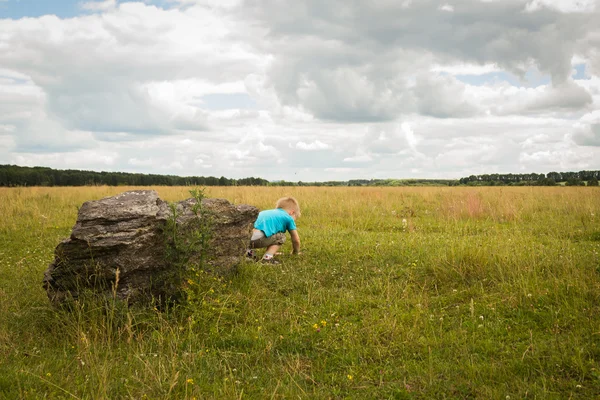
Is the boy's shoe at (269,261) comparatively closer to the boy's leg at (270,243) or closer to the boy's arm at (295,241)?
the boy's leg at (270,243)

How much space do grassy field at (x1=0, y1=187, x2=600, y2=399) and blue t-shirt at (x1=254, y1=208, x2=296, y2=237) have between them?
77 centimetres

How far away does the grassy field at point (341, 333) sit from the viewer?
14.4 feet

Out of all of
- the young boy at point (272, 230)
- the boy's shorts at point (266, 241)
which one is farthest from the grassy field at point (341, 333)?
the boy's shorts at point (266, 241)

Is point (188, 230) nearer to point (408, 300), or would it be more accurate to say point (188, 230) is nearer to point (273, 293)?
point (273, 293)

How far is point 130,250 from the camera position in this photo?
6.12 m

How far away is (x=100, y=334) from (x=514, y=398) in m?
4.93

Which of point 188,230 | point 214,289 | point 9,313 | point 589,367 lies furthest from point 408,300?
point 9,313

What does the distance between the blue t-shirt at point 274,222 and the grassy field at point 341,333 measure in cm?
77

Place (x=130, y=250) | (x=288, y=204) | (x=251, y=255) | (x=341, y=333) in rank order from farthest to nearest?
(x=288, y=204) → (x=251, y=255) → (x=130, y=250) → (x=341, y=333)

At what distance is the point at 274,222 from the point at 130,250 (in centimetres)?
373

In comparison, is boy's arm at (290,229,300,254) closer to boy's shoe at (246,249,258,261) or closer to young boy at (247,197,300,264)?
young boy at (247,197,300,264)

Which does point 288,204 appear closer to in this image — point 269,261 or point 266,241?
point 266,241

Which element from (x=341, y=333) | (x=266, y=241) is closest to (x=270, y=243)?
(x=266, y=241)

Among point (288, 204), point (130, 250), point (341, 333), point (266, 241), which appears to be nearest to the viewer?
point (341, 333)
